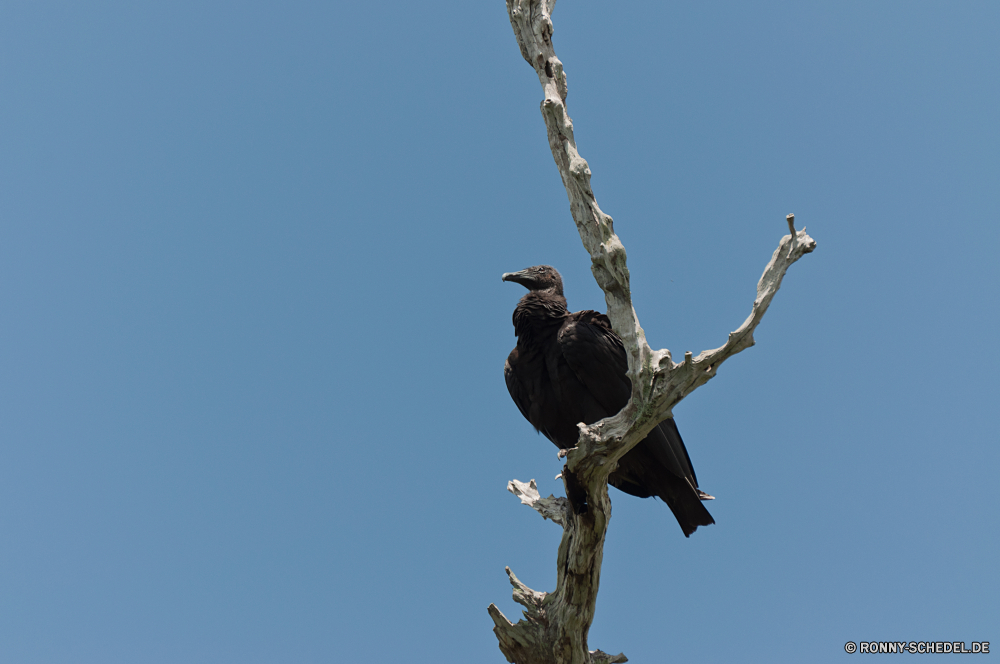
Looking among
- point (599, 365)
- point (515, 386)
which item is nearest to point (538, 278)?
point (515, 386)

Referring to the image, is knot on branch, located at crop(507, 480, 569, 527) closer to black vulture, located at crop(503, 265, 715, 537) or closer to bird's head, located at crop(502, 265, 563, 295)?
black vulture, located at crop(503, 265, 715, 537)

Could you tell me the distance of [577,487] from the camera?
3680 mm

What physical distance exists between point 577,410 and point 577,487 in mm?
813

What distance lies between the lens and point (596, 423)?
3.50 metres

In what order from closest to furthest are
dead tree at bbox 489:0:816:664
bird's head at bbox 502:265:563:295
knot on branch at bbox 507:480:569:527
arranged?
dead tree at bbox 489:0:816:664 < knot on branch at bbox 507:480:569:527 < bird's head at bbox 502:265:563:295

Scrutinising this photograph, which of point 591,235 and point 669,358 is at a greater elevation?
point 591,235

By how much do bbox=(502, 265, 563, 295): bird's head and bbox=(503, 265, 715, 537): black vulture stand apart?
118 millimetres

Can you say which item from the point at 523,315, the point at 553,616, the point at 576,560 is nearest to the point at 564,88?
the point at 523,315

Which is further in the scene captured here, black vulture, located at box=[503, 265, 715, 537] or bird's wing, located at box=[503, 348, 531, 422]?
bird's wing, located at box=[503, 348, 531, 422]

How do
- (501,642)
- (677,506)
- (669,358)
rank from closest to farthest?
(669,358) → (501,642) → (677,506)

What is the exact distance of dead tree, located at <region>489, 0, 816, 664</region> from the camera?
3.33 m

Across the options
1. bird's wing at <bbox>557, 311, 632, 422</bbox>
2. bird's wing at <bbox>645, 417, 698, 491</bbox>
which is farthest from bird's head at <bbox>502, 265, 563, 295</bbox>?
bird's wing at <bbox>645, 417, 698, 491</bbox>

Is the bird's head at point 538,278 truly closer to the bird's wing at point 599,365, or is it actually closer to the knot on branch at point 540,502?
the bird's wing at point 599,365

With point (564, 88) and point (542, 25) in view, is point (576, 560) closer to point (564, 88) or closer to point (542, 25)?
point (564, 88)
